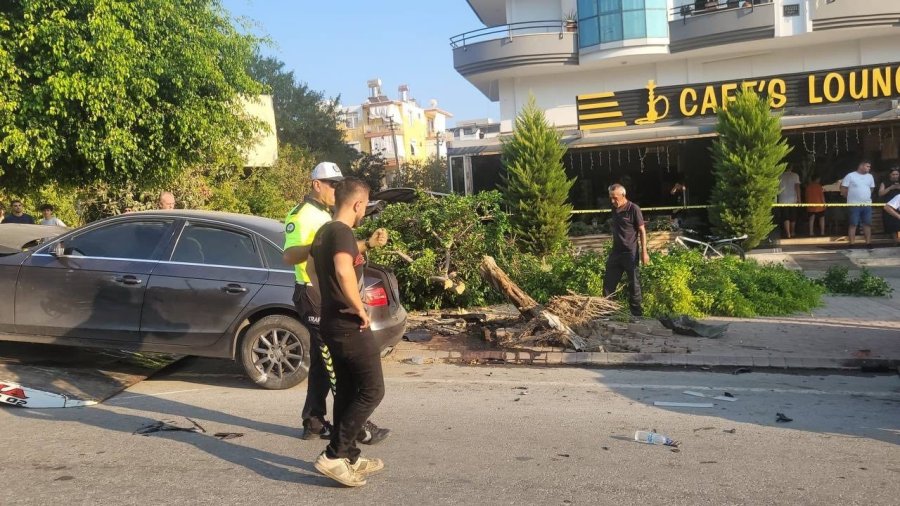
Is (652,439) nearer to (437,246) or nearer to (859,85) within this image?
(437,246)

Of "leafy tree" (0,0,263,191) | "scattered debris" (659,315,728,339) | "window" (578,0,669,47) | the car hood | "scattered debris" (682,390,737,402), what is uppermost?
"window" (578,0,669,47)

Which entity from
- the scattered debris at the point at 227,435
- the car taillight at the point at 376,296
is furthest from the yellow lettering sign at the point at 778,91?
the scattered debris at the point at 227,435

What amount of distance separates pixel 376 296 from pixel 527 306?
2.73 metres

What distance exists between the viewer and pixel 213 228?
6.87m

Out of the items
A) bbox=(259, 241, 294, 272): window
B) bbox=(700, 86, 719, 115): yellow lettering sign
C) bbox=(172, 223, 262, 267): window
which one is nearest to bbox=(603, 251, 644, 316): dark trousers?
bbox=(259, 241, 294, 272): window

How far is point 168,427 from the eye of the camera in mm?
5414

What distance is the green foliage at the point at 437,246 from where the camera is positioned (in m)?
10.2

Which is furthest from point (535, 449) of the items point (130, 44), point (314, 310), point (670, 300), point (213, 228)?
point (130, 44)

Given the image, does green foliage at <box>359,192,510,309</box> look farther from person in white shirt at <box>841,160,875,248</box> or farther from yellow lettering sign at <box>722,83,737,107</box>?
yellow lettering sign at <box>722,83,737,107</box>

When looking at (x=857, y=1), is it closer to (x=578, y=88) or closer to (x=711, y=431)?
(x=578, y=88)

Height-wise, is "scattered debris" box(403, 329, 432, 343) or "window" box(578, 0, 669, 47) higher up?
"window" box(578, 0, 669, 47)

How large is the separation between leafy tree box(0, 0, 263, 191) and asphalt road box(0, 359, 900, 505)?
151 inches

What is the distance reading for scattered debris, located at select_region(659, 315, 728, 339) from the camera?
27.9 feet

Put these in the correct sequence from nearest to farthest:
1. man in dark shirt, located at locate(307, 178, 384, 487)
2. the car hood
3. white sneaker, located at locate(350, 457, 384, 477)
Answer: man in dark shirt, located at locate(307, 178, 384, 487), white sneaker, located at locate(350, 457, 384, 477), the car hood
